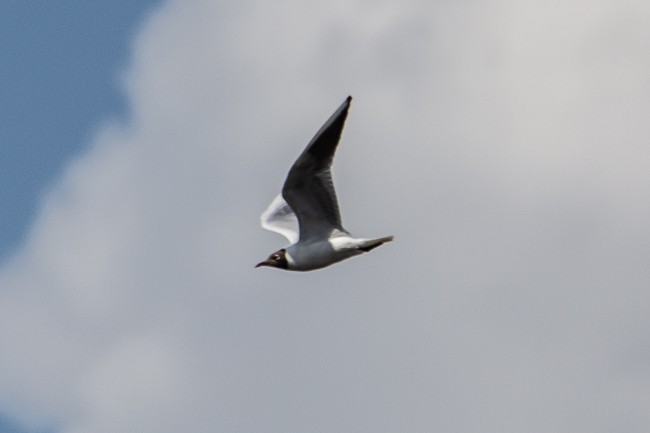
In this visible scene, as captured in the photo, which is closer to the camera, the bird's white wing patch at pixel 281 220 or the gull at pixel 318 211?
Answer: the gull at pixel 318 211

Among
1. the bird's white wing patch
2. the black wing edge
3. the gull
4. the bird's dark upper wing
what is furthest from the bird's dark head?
the black wing edge

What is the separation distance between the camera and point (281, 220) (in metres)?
27.6

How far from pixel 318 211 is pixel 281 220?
2621 mm

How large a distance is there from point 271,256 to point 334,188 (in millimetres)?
1826

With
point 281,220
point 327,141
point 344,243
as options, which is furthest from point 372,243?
point 281,220

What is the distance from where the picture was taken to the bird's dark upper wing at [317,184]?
2387 cm

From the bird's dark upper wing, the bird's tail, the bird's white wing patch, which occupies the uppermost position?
the bird's white wing patch

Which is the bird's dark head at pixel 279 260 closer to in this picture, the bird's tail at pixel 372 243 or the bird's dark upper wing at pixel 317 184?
the bird's dark upper wing at pixel 317 184

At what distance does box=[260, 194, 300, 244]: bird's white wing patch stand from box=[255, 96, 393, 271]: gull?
89cm

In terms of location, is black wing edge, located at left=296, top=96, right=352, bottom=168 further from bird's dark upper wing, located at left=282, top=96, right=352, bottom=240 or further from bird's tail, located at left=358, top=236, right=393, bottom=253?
bird's tail, located at left=358, top=236, right=393, bottom=253

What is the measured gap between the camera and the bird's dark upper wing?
23.9m

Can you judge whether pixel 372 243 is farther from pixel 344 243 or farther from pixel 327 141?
pixel 327 141

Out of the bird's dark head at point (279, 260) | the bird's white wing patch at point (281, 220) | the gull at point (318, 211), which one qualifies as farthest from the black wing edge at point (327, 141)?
the bird's white wing patch at point (281, 220)

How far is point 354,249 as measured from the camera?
81.4ft
